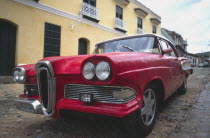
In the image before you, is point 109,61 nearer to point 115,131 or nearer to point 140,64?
point 140,64

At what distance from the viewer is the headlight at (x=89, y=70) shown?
1635mm

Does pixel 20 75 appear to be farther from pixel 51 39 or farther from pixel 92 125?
pixel 51 39

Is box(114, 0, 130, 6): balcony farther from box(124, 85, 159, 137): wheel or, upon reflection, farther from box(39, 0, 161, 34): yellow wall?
box(124, 85, 159, 137): wheel

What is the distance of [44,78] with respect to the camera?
199cm

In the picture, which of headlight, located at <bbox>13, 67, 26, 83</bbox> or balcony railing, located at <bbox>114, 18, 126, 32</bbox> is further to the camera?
balcony railing, located at <bbox>114, 18, 126, 32</bbox>

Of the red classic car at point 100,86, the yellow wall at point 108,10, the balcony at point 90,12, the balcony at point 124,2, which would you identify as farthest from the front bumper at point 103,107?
the balcony at point 124,2

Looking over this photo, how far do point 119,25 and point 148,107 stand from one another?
431 inches

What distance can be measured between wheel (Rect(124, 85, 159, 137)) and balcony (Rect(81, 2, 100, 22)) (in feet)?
27.2

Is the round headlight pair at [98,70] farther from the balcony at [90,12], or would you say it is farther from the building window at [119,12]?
the building window at [119,12]

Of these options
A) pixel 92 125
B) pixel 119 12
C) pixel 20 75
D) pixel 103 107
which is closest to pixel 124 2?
pixel 119 12

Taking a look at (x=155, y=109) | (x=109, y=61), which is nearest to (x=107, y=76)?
(x=109, y=61)

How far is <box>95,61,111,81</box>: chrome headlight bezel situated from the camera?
5.16 feet

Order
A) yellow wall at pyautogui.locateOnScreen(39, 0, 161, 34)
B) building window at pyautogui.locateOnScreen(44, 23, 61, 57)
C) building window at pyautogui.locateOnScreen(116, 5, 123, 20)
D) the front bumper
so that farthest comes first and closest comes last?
1. building window at pyautogui.locateOnScreen(116, 5, 123, 20)
2. yellow wall at pyautogui.locateOnScreen(39, 0, 161, 34)
3. building window at pyautogui.locateOnScreen(44, 23, 61, 57)
4. the front bumper

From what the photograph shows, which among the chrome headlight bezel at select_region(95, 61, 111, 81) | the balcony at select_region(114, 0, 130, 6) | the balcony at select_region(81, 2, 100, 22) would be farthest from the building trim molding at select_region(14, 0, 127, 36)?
the chrome headlight bezel at select_region(95, 61, 111, 81)
